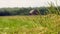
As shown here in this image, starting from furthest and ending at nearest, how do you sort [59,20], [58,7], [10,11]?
[10,11] → [58,7] → [59,20]

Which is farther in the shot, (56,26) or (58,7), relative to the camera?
(58,7)

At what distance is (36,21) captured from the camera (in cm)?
427

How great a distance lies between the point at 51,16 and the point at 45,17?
0.66ft

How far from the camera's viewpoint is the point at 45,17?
14.0 ft

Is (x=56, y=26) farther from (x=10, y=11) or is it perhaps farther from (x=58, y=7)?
(x=10, y=11)

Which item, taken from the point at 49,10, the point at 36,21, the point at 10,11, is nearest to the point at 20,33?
the point at 36,21

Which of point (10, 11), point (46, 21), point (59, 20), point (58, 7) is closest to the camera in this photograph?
point (59, 20)

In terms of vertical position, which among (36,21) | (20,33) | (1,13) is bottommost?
(1,13)

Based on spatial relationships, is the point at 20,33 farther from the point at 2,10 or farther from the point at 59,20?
the point at 2,10

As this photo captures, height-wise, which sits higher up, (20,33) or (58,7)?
(58,7)

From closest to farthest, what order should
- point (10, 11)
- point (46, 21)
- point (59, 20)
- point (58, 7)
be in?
point (59, 20)
point (46, 21)
point (58, 7)
point (10, 11)

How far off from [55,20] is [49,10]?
0.36 metres

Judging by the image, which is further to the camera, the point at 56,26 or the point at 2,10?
the point at 2,10

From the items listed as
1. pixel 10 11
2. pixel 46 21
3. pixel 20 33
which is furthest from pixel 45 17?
pixel 10 11
